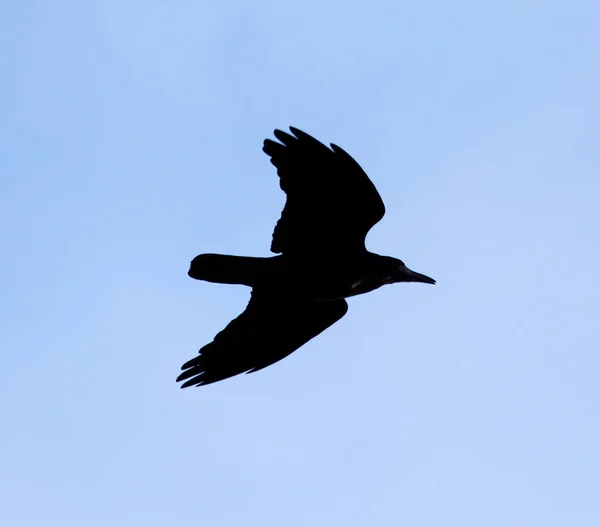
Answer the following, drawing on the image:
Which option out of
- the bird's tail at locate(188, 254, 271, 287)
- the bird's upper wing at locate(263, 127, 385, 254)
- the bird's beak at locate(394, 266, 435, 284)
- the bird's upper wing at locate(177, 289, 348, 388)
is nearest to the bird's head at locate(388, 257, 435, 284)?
the bird's beak at locate(394, 266, 435, 284)

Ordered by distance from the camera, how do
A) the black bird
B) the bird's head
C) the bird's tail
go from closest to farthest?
the black bird → the bird's tail → the bird's head

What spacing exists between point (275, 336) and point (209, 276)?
3.67ft

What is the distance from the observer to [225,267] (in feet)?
39.3

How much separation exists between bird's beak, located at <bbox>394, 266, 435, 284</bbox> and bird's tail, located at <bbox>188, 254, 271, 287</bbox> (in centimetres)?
139

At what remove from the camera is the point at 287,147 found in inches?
448

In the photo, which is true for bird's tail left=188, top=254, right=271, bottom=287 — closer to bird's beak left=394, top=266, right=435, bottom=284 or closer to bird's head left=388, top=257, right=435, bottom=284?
bird's head left=388, top=257, right=435, bottom=284

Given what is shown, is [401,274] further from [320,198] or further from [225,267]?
[225,267]

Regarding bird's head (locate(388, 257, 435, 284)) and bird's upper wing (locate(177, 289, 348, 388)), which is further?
bird's upper wing (locate(177, 289, 348, 388))

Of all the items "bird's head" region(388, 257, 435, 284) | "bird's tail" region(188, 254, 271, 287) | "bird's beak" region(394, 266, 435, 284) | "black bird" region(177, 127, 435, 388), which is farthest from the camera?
"bird's beak" region(394, 266, 435, 284)

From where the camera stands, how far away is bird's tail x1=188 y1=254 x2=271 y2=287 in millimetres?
11930

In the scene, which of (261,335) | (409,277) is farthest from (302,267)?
(409,277)

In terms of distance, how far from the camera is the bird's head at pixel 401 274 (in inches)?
482

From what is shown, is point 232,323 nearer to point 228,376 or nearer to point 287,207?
point 228,376

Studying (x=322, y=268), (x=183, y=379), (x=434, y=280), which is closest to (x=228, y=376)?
(x=183, y=379)
